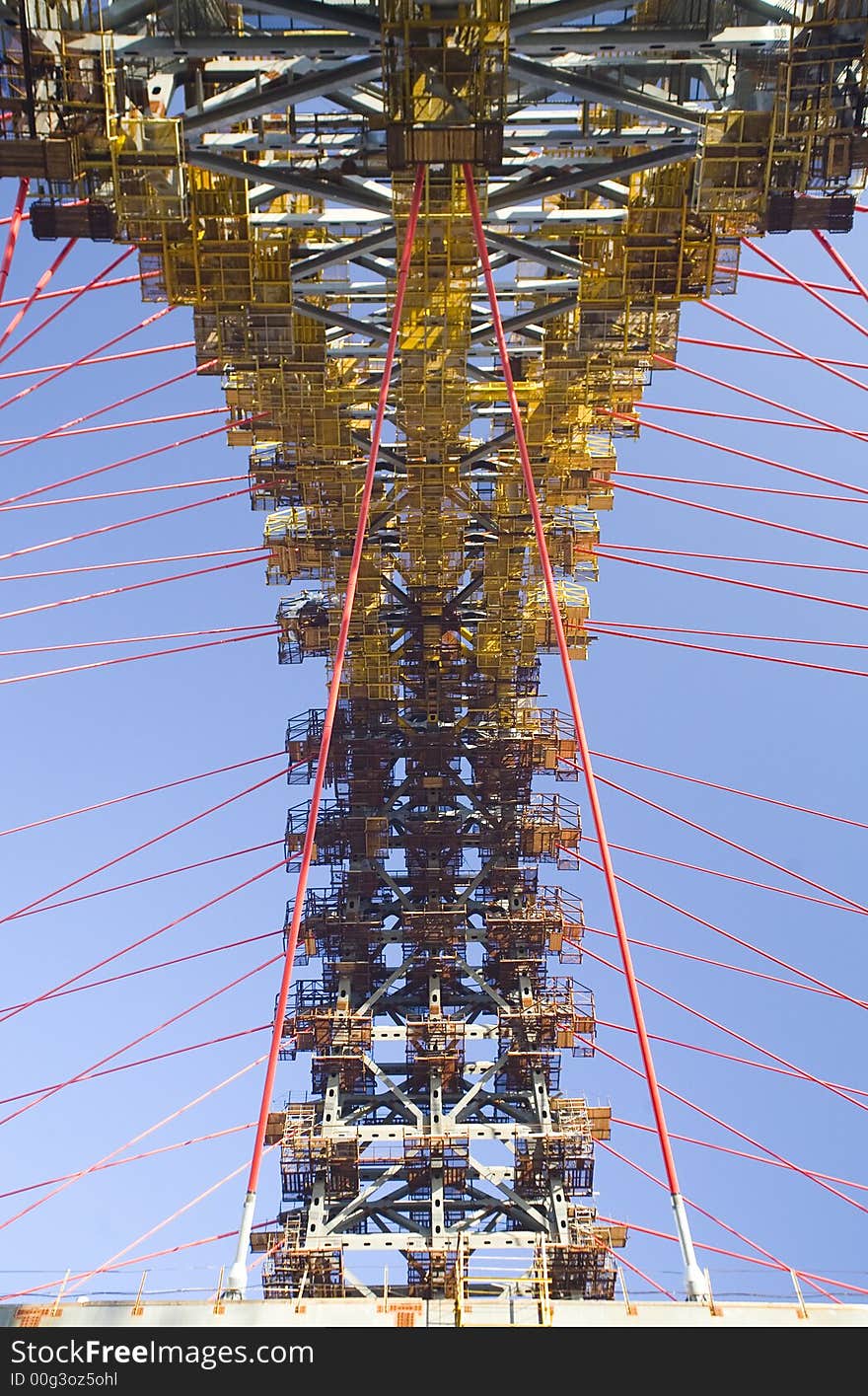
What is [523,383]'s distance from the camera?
22.0 meters

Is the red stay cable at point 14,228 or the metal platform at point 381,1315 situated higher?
the red stay cable at point 14,228

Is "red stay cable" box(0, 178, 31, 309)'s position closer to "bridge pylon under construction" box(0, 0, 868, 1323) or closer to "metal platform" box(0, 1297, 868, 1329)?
"bridge pylon under construction" box(0, 0, 868, 1323)

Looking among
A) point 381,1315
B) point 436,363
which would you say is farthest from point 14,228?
point 381,1315

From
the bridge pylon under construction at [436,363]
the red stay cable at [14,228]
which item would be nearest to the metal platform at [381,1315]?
the bridge pylon under construction at [436,363]

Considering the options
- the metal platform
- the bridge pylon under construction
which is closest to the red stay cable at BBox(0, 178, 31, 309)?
the bridge pylon under construction

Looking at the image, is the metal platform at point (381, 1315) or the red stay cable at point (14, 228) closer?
the metal platform at point (381, 1315)

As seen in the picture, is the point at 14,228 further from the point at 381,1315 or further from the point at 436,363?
the point at 381,1315

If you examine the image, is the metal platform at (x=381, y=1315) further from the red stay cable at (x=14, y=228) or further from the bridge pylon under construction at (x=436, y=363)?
the red stay cable at (x=14, y=228)

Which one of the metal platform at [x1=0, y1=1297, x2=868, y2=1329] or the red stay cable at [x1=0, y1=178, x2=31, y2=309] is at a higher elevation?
the red stay cable at [x1=0, y1=178, x2=31, y2=309]

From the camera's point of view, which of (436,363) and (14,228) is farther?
(436,363)

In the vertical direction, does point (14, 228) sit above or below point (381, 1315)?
above
